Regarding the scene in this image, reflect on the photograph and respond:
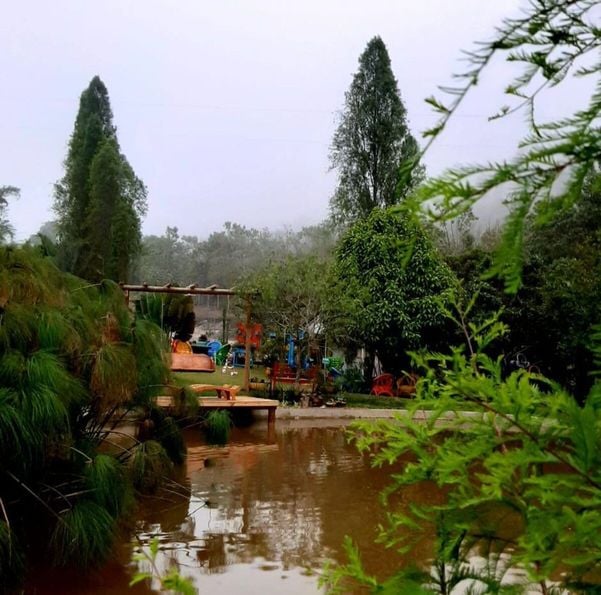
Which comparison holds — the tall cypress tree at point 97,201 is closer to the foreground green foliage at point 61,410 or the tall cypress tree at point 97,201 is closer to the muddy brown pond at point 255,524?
the muddy brown pond at point 255,524

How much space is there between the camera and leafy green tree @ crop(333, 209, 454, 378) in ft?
44.3

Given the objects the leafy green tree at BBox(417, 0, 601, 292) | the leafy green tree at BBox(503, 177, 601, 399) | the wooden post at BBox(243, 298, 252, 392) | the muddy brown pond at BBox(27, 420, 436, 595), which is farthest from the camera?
the wooden post at BBox(243, 298, 252, 392)

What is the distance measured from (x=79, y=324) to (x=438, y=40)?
3350mm

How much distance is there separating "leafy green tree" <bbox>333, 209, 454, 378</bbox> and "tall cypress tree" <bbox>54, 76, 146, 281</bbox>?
10499mm

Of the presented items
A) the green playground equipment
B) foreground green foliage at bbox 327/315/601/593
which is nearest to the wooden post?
the green playground equipment

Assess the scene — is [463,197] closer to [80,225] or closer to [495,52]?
[495,52]

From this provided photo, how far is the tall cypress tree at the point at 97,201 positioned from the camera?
74.8ft

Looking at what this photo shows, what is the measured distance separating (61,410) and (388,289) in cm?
1073

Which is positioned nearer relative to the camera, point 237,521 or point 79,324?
point 79,324

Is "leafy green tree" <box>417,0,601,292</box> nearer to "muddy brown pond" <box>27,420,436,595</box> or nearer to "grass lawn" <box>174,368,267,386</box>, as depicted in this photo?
"muddy brown pond" <box>27,420,436,595</box>

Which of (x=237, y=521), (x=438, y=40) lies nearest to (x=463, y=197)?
(x=438, y=40)

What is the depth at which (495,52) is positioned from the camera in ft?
2.56

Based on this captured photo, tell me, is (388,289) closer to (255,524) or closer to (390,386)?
(390,386)

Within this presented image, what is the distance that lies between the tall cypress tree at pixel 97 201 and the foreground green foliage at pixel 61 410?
18141mm
